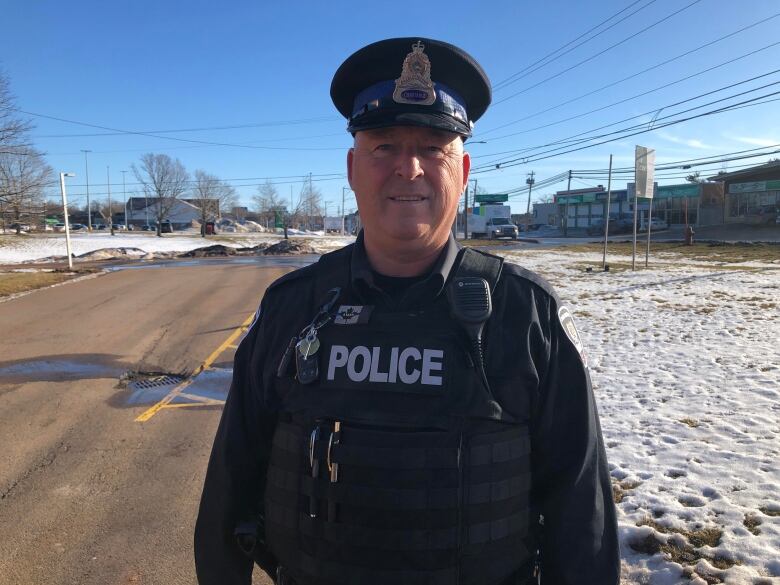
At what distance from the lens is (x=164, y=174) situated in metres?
68.6

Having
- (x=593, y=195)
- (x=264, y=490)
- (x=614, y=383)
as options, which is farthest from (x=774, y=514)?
(x=593, y=195)

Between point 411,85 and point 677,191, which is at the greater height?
point 677,191

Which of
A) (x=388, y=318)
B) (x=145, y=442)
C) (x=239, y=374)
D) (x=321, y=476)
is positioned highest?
A: (x=388, y=318)

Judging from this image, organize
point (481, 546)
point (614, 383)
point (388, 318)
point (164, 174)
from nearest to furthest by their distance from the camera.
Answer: point (481, 546) → point (388, 318) → point (614, 383) → point (164, 174)

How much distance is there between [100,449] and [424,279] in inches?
169

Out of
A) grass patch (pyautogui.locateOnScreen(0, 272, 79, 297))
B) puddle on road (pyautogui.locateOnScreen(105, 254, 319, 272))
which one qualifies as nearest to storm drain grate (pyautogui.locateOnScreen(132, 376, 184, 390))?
grass patch (pyautogui.locateOnScreen(0, 272, 79, 297))

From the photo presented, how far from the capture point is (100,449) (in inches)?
182

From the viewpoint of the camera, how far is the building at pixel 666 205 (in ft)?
180

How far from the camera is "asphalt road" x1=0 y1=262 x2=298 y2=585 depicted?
312 centimetres

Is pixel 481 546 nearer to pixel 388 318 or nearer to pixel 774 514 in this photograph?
pixel 388 318

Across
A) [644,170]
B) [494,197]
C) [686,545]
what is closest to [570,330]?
[686,545]

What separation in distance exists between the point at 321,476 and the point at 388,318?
1.48 ft

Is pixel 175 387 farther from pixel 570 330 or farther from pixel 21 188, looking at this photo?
pixel 21 188

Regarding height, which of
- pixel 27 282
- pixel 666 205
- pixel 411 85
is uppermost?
pixel 666 205
